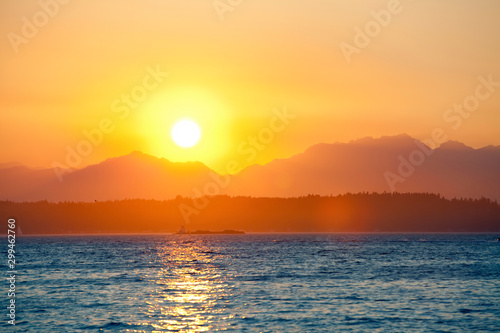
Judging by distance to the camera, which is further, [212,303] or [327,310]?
[212,303]

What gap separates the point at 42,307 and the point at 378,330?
35398 mm

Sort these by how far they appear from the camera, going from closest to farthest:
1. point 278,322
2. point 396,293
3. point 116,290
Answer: point 278,322 → point 396,293 → point 116,290

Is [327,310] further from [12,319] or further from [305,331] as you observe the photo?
[12,319]

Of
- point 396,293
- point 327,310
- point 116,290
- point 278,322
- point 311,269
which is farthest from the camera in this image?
point 311,269

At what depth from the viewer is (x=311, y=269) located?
363 feet

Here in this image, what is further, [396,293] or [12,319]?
[396,293]

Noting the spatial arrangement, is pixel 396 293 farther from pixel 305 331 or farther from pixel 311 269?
pixel 311 269

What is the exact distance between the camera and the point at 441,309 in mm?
61625

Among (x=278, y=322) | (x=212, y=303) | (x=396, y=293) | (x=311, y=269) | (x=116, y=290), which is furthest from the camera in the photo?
(x=311, y=269)

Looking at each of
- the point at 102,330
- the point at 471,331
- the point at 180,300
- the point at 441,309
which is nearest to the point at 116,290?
the point at 180,300

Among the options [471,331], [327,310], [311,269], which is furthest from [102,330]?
[311,269]

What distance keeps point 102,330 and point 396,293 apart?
3738 cm

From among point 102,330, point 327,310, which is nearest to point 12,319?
point 102,330

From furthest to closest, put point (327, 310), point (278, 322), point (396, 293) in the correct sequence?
1. point (396, 293)
2. point (327, 310)
3. point (278, 322)
